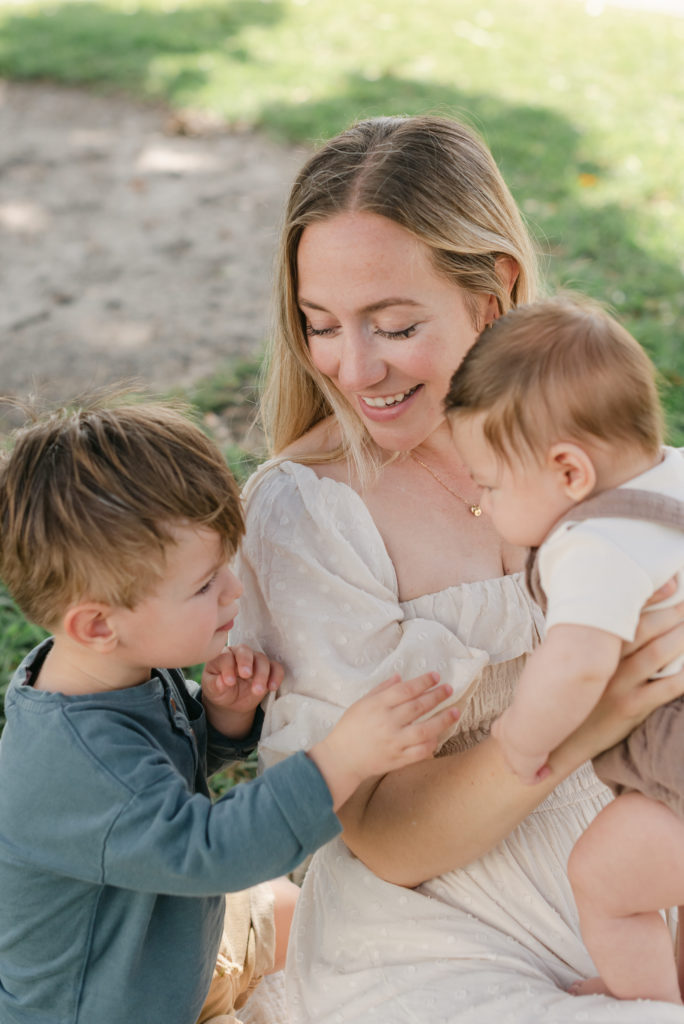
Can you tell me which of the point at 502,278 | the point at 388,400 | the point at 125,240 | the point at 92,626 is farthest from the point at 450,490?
A: the point at 125,240

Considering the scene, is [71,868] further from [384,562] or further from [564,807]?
[564,807]

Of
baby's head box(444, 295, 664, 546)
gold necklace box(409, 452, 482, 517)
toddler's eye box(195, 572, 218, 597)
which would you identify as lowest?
gold necklace box(409, 452, 482, 517)

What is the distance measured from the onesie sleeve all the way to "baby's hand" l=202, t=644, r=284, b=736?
74 centimetres

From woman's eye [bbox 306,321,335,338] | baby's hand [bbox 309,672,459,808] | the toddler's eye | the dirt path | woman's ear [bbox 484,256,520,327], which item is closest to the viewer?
baby's hand [bbox 309,672,459,808]

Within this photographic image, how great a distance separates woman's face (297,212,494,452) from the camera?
234 cm

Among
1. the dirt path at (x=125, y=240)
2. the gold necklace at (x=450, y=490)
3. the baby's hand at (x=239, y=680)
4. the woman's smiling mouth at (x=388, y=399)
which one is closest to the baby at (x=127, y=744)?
the baby's hand at (x=239, y=680)

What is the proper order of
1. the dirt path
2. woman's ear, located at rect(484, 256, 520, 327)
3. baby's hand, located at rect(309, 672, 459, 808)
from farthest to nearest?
the dirt path, woman's ear, located at rect(484, 256, 520, 327), baby's hand, located at rect(309, 672, 459, 808)

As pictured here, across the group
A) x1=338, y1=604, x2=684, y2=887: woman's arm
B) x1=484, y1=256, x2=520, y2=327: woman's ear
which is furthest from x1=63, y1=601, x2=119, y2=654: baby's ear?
x1=484, y1=256, x2=520, y2=327: woman's ear

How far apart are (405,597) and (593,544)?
703 millimetres

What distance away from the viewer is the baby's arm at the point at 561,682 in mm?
1657

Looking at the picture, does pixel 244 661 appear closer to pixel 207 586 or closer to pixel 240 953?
pixel 207 586

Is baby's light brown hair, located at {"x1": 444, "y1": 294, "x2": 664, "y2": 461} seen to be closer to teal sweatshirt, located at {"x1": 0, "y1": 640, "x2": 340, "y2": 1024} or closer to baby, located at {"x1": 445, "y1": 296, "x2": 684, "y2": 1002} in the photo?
baby, located at {"x1": 445, "y1": 296, "x2": 684, "y2": 1002}

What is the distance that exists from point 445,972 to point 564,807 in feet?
1.42

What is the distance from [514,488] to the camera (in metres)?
1.82
